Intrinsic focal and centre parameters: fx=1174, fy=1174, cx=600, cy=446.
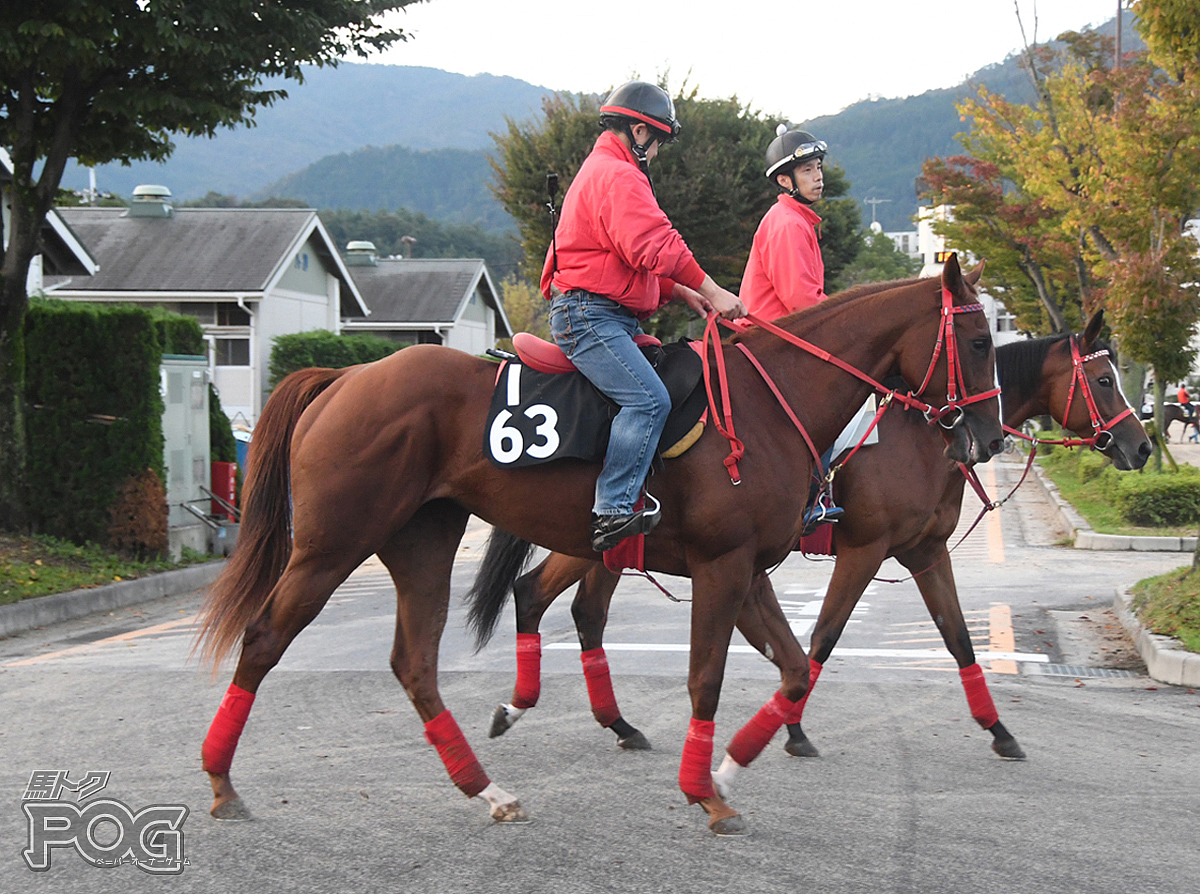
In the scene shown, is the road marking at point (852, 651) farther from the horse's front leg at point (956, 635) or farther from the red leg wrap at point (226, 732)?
the red leg wrap at point (226, 732)

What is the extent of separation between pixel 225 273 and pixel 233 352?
2.41 metres

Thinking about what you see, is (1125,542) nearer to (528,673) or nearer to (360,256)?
(528,673)

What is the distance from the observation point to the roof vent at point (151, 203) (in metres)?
38.8

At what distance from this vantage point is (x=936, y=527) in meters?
6.40

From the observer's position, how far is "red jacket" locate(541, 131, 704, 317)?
4.73 m

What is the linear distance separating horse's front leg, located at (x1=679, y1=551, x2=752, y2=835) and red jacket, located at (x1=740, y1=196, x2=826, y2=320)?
2.01 m

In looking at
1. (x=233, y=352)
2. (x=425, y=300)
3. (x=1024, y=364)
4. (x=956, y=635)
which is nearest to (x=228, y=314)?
(x=233, y=352)

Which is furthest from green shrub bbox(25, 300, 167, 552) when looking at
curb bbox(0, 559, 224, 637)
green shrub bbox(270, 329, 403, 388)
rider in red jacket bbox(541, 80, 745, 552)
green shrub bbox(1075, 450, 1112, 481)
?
green shrub bbox(270, 329, 403, 388)

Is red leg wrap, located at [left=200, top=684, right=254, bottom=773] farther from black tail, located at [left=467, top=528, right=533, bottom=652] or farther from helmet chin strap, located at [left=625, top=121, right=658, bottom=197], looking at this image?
helmet chin strap, located at [left=625, top=121, right=658, bottom=197]

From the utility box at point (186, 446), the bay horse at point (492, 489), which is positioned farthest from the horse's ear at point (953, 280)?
the utility box at point (186, 446)

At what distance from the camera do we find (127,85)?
12.5m

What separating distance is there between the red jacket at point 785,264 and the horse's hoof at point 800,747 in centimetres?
226

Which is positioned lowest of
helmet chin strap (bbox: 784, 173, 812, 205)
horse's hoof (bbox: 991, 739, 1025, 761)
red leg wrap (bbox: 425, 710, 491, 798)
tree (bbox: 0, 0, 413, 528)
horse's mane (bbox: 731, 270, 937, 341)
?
horse's hoof (bbox: 991, 739, 1025, 761)

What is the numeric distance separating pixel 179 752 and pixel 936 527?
13.3 feet
